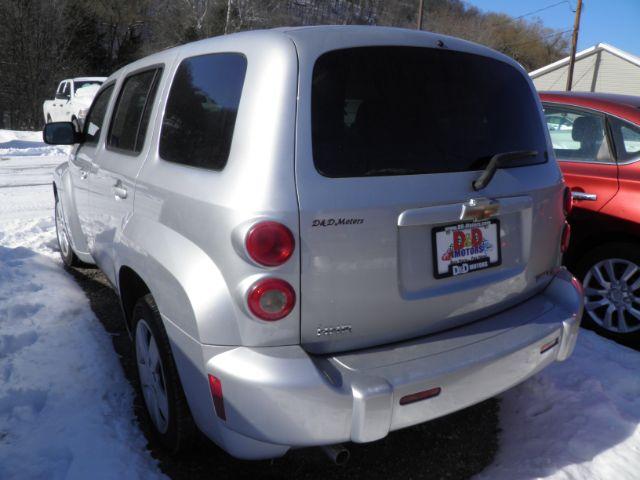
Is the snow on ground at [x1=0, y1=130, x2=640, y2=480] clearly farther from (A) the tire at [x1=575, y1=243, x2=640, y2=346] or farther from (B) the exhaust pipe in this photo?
(B) the exhaust pipe

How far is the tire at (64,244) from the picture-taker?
492 centimetres

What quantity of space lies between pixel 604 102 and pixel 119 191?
362 cm

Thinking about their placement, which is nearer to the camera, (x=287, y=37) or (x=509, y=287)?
(x=287, y=37)

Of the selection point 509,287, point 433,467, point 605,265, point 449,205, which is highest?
point 449,205

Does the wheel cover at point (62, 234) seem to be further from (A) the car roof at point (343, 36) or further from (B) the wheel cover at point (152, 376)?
(A) the car roof at point (343, 36)

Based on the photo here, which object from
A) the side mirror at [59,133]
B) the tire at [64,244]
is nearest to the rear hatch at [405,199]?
the side mirror at [59,133]

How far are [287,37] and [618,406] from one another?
2.58m

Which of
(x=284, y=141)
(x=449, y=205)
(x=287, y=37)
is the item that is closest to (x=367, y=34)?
(x=287, y=37)

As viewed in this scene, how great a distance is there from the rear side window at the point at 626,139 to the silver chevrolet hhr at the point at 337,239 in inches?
62.1

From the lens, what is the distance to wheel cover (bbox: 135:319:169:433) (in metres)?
2.53

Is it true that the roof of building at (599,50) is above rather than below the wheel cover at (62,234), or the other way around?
above

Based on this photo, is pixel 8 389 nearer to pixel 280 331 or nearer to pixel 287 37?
pixel 280 331

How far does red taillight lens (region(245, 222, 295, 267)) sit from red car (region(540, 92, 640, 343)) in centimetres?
288

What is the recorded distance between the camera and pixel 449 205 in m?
2.18
